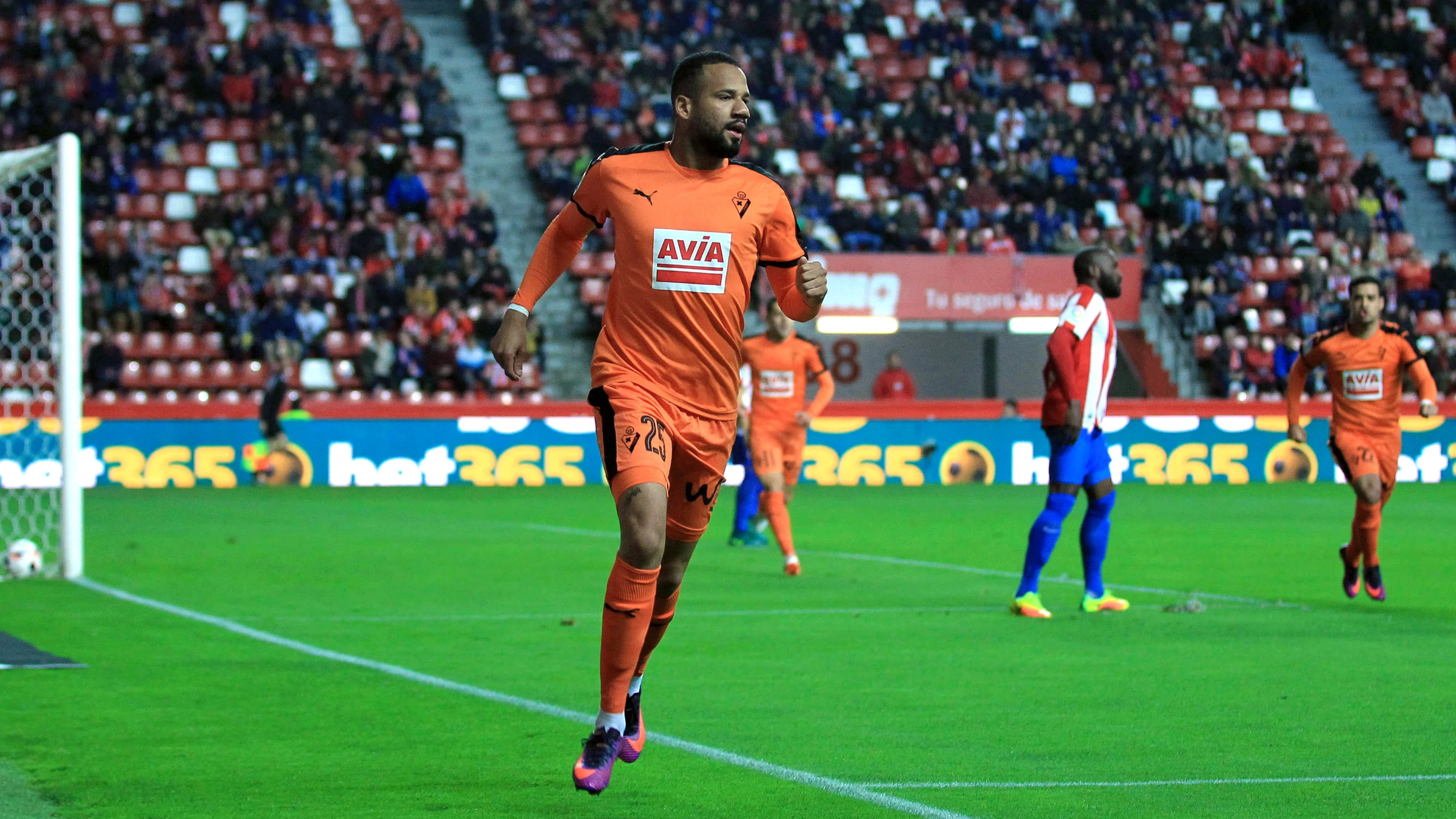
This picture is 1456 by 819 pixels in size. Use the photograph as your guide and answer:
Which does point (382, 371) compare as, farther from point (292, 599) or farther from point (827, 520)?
point (292, 599)

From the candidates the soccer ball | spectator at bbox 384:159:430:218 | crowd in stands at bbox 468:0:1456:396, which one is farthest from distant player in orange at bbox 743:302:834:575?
spectator at bbox 384:159:430:218

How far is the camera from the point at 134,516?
1947cm

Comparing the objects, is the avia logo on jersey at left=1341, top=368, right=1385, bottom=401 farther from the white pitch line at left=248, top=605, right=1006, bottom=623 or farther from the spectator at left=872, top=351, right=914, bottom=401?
the spectator at left=872, top=351, right=914, bottom=401

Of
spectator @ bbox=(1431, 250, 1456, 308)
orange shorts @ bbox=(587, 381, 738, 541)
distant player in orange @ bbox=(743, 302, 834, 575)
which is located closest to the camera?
orange shorts @ bbox=(587, 381, 738, 541)

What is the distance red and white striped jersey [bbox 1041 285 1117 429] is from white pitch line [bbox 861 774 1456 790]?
4.72m

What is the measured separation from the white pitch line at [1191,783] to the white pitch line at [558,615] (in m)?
4.99

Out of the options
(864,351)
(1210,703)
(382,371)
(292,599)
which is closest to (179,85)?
(382,371)

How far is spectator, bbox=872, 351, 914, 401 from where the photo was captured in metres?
28.5

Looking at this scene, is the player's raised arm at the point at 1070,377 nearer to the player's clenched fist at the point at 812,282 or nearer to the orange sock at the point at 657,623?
the player's clenched fist at the point at 812,282

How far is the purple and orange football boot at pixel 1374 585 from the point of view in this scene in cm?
1170

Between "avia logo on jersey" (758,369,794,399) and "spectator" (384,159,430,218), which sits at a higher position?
"spectator" (384,159,430,218)

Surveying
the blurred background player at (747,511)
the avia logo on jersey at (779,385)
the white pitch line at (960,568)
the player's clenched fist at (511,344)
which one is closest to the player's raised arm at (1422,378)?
the white pitch line at (960,568)

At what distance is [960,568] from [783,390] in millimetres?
1988

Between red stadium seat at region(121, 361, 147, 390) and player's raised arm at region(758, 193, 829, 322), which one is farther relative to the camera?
red stadium seat at region(121, 361, 147, 390)
